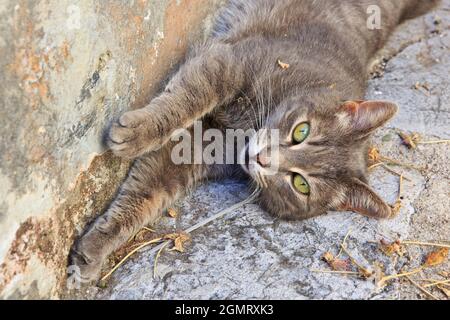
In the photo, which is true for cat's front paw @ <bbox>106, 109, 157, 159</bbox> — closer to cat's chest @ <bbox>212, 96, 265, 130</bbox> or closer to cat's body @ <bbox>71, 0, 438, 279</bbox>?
cat's body @ <bbox>71, 0, 438, 279</bbox>

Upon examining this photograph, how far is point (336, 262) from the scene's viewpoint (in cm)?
239

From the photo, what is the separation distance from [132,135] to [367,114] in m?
1.10

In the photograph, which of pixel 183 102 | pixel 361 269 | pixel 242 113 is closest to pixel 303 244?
pixel 361 269

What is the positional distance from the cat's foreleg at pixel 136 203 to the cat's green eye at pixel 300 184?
1.51ft

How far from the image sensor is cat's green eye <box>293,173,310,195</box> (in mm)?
2654

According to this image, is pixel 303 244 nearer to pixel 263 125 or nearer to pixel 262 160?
pixel 262 160

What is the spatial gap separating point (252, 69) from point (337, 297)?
1194 mm

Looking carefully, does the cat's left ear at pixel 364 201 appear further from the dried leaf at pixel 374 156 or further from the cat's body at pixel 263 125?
the dried leaf at pixel 374 156

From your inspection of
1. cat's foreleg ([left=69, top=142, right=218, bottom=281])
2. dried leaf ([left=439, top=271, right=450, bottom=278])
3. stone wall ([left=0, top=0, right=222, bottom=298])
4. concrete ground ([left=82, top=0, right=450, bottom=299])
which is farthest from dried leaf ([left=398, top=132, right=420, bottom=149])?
stone wall ([left=0, top=0, right=222, bottom=298])

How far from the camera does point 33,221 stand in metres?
1.94

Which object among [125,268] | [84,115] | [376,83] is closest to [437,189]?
[376,83]

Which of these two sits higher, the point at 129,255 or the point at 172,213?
the point at 172,213

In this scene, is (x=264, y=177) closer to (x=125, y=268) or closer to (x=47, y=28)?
(x=125, y=268)

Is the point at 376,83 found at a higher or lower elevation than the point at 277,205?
higher
